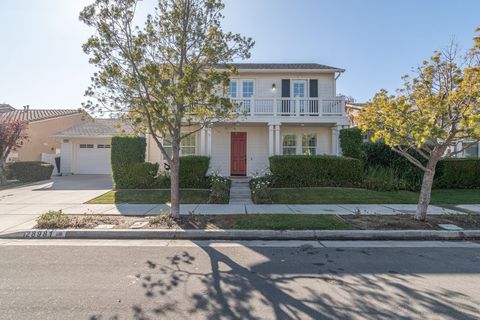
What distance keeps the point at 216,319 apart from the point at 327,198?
8.31m

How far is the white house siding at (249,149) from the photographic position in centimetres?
1533

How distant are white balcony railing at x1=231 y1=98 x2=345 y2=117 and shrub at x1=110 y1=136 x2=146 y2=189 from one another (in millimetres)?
5752

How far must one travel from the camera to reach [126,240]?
19.6 ft

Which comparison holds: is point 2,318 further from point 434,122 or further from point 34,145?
point 34,145

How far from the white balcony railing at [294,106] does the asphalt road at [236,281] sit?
9727 mm

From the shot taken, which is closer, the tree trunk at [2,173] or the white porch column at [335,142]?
the white porch column at [335,142]

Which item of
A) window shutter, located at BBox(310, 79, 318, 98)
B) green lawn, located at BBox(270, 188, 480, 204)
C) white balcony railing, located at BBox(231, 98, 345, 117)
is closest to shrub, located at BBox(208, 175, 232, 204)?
green lawn, located at BBox(270, 188, 480, 204)

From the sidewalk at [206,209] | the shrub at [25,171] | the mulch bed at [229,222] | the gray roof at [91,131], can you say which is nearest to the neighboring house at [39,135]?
the gray roof at [91,131]

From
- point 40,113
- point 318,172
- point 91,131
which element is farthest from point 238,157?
point 40,113

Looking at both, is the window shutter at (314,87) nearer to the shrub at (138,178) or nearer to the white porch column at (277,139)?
the white porch column at (277,139)

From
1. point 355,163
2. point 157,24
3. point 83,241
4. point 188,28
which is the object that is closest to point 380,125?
point 355,163

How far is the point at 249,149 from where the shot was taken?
15.4m

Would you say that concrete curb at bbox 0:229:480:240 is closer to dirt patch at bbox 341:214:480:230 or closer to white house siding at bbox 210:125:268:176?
dirt patch at bbox 341:214:480:230

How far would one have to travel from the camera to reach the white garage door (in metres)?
19.9
